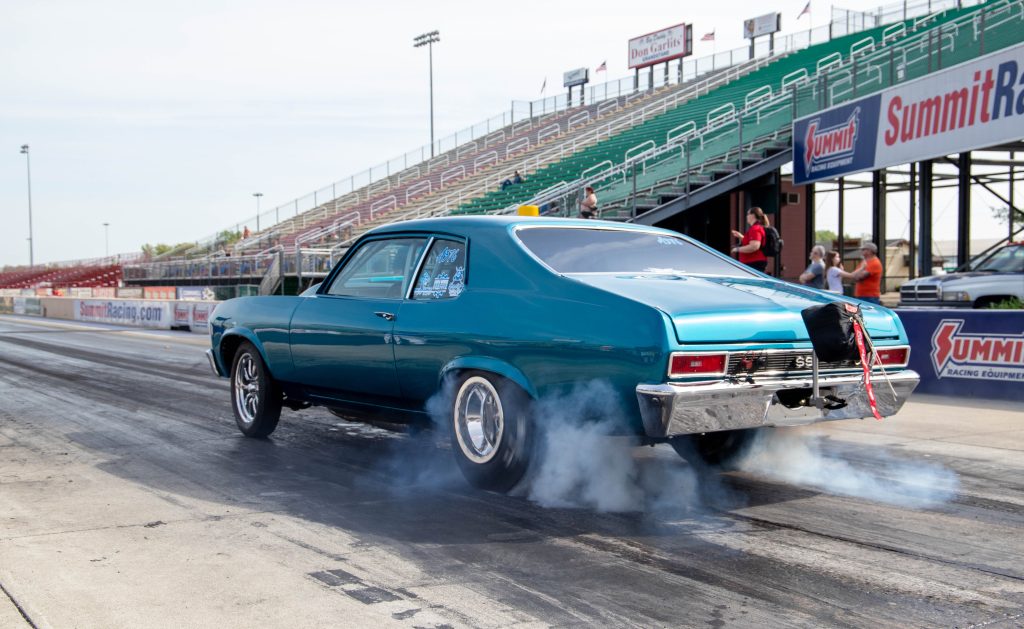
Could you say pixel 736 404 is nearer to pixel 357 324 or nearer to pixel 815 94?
pixel 357 324

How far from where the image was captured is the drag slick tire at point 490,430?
16.6 feet

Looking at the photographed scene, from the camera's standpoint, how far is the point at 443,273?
5.85 meters

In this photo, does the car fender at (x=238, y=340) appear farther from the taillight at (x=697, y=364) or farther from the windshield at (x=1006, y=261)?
the windshield at (x=1006, y=261)

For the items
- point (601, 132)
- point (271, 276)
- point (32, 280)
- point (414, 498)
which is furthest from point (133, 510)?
point (32, 280)

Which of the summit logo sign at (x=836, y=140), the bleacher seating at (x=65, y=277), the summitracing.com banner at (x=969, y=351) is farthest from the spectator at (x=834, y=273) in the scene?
the bleacher seating at (x=65, y=277)

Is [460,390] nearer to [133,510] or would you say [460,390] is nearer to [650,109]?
[133,510]

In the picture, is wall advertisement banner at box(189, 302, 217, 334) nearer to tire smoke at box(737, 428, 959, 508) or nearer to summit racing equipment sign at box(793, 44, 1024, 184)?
summit racing equipment sign at box(793, 44, 1024, 184)

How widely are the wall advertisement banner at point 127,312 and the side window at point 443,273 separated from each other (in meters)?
24.7

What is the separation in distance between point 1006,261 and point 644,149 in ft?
61.6

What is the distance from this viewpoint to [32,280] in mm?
71312

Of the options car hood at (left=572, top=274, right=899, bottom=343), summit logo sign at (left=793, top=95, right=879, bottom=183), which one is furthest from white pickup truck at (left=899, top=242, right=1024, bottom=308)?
car hood at (left=572, top=274, right=899, bottom=343)

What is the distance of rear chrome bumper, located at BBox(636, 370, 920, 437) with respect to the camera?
177 inches

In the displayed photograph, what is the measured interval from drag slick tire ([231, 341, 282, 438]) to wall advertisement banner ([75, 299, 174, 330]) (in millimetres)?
22571

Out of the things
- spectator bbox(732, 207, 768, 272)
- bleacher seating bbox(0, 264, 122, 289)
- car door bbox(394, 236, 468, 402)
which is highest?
bleacher seating bbox(0, 264, 122, 289)
